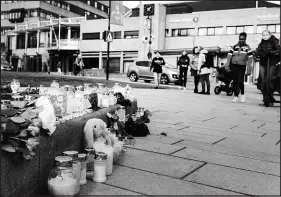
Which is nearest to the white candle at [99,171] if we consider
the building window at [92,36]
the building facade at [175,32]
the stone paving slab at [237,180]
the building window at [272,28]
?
the stone paving slab at [237,180]

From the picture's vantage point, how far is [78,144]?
10.9 ft

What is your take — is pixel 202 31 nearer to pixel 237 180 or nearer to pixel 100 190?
pixel 237 180

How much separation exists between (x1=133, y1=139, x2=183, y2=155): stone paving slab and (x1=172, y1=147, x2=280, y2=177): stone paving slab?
117 mm

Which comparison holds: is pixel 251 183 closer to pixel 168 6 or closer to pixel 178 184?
pixel 178 184

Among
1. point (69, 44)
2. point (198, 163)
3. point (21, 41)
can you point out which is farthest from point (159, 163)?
point (21, 41)

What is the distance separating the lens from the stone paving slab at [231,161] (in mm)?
3557

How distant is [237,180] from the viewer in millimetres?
3146

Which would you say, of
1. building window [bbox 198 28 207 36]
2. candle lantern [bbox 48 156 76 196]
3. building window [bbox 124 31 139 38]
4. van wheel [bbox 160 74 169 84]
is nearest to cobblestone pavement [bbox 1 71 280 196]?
candle lantern [bbox 48 156 76 196]

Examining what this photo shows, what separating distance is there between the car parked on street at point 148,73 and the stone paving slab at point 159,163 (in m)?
18.5

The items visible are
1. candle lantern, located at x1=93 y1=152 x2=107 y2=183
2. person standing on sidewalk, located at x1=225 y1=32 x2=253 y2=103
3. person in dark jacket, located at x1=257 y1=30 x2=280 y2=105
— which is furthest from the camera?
person standing on sidewalk, located at x1=225 y1=32 x2=253 y2=103

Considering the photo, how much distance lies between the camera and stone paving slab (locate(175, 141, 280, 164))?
158 inches

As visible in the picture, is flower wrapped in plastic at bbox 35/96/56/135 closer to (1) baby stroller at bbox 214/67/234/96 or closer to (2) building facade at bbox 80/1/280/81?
(1) baby stroller at bbox 214/67/234/96

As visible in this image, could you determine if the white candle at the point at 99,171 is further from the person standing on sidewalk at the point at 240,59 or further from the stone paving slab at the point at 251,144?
the person standing on sidewalk at the point at 240,59

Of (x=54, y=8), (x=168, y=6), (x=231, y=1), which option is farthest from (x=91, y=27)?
(x=231, y=1)
